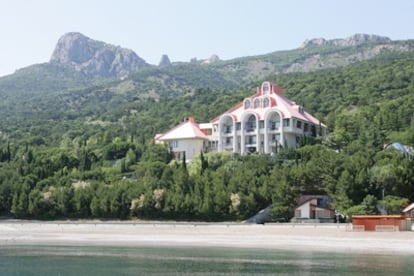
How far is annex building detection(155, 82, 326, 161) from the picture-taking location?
297ft

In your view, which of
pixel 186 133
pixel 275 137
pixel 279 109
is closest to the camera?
pixel 279 109

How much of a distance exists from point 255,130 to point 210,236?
37.2 metres

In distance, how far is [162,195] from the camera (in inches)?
2773

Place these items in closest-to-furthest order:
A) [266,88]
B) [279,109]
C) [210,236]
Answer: [210,236] → [279,109] → [266,88]

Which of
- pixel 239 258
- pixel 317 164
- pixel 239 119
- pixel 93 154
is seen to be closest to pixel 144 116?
pixel 93 154

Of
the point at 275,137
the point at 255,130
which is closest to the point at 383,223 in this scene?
the point at 275,137

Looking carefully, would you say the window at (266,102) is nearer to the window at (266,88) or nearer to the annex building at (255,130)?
the annex building at (255,130)

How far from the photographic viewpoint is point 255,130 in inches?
3610

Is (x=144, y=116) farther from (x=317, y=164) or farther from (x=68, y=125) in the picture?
(x=317, y=164)

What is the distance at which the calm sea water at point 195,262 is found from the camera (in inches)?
1347

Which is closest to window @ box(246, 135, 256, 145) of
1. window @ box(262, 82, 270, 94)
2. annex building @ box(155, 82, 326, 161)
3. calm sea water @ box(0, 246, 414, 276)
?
annex building @ box(155, 82, 326, 161)

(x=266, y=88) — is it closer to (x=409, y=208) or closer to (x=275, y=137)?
(x=275, y=137)

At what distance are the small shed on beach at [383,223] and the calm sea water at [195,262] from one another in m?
11.2

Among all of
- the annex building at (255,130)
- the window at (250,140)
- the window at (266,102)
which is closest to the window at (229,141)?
the annex building at (255,130)
